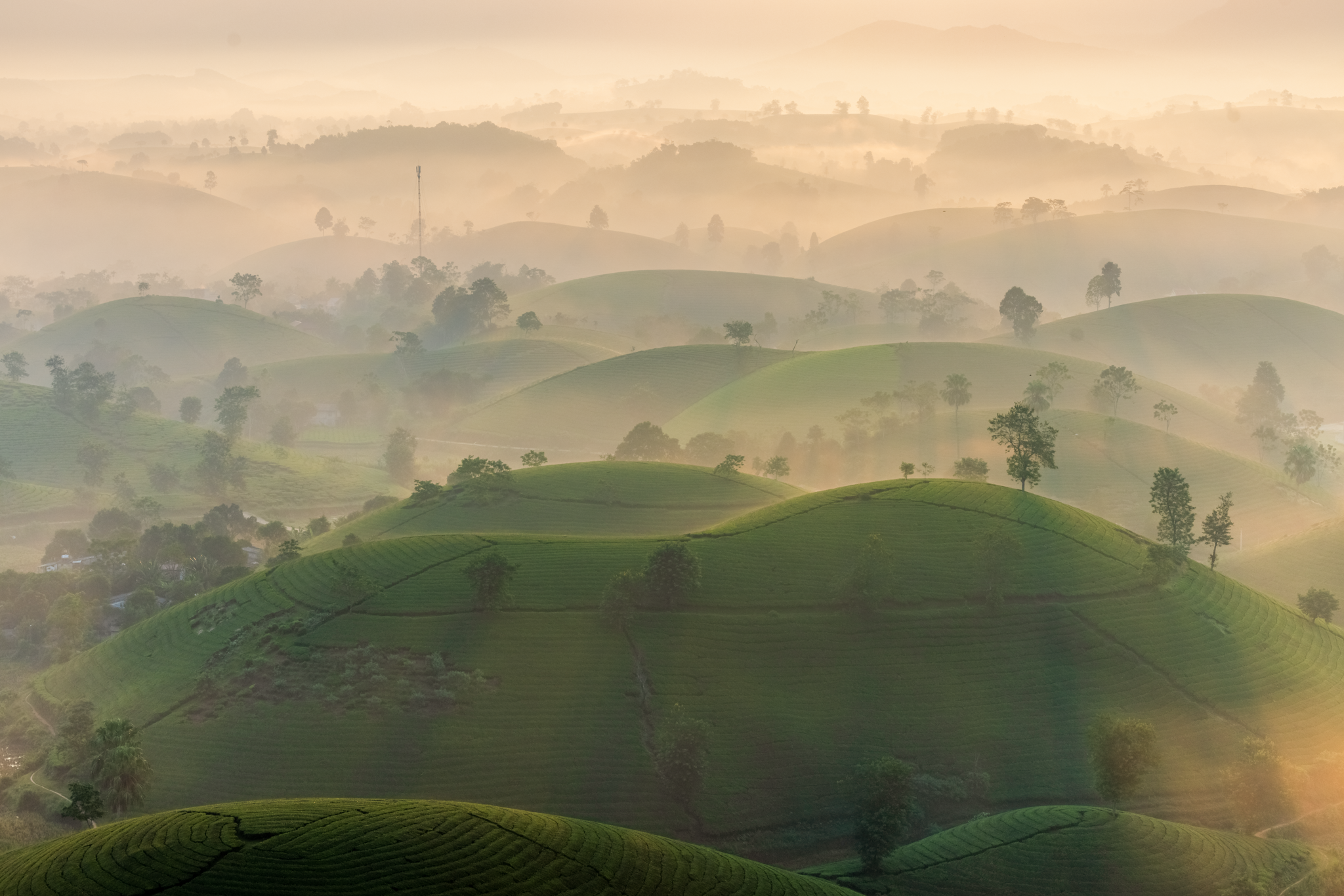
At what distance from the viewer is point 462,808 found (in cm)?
5228

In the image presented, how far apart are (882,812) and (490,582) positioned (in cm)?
3557

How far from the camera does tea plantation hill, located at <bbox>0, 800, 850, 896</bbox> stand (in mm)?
45156

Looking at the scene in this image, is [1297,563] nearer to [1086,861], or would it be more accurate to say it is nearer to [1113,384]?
[1086,861]

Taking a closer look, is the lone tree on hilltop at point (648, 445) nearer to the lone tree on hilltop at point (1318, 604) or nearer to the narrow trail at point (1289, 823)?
the lone tree on hilltop at point (1318, 604)

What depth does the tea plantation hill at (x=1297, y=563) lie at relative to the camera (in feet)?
384

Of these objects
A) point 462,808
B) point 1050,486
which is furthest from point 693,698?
point 1050,486

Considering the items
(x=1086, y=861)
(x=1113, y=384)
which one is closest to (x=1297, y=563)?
(x=1086, y=861)

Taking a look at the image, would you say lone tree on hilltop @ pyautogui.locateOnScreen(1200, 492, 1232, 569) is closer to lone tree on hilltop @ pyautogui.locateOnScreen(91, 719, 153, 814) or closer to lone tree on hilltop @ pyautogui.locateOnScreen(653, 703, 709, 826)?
lone tree on hilltop @ pyautogui.locateOnScreen(653, 703, 709, 826)

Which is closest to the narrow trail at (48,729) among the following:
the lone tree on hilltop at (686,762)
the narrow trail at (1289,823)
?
the lone tree on hilltop at (686,762)

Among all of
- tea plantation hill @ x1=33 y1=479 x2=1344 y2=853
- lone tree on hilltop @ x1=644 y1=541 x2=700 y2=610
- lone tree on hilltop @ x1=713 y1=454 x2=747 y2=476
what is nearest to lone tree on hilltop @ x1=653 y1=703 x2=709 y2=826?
tea plantation hill @ x1=33 y1=479 x2=1344 y2=853

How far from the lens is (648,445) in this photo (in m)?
169

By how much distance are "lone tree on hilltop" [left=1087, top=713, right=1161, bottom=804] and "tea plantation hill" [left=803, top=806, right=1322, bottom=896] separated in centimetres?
233

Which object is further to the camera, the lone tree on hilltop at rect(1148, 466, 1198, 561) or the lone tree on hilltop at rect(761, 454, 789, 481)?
the lone tree on hilltop at rect(761, 454, 789, 481)

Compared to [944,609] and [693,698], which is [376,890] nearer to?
[693,698]
